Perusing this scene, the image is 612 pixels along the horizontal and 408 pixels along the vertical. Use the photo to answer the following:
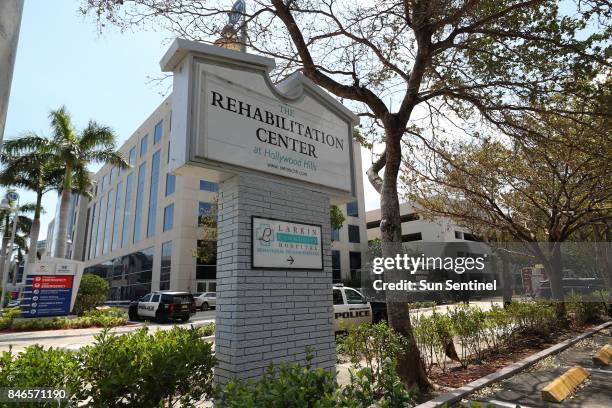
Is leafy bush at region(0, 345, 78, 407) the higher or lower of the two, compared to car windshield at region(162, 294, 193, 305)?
lower

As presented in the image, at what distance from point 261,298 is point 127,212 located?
44534 millimetres

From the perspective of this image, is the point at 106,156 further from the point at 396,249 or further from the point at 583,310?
the point at 583,310

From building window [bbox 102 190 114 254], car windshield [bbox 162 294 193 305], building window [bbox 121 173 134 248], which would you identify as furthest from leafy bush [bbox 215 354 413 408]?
building window [bbox 102 190 114 254]

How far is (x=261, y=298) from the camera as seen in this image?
4.29 metres

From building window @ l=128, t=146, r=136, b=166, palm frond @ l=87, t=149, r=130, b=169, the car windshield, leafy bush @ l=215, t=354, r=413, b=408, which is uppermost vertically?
building window @ l=128, t=146, r=136, b=166

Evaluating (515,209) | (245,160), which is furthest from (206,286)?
(245,160)

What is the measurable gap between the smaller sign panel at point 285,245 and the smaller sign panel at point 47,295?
17490mm

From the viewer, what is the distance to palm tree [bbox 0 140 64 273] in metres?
21.5

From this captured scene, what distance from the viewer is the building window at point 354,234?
44.3m

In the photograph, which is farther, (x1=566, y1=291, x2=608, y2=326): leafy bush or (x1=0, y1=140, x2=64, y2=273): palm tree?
(x1=0, y1=140, x2=64, y2=273): palm tree

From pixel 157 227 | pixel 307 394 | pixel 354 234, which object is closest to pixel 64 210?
pixel 157 227

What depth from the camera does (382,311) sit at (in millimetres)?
13578

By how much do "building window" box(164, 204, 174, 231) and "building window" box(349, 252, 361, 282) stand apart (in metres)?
20.1

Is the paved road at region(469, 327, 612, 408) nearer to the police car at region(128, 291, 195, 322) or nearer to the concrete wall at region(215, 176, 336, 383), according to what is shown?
the concrete wall at region(215, 176, 336, 383)
